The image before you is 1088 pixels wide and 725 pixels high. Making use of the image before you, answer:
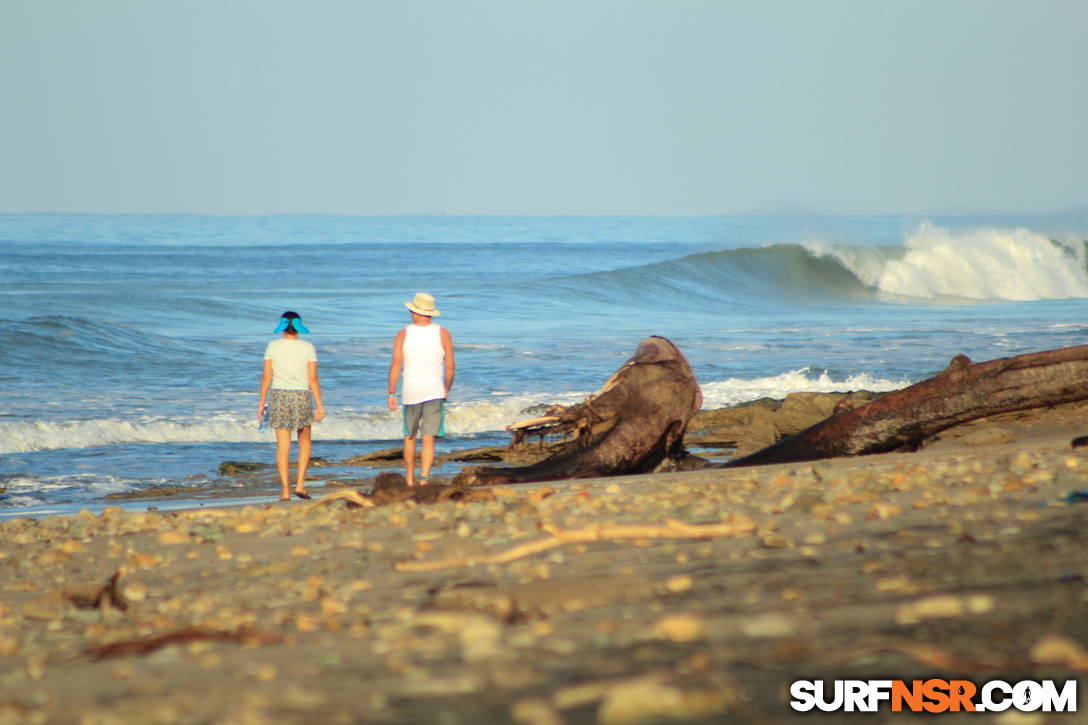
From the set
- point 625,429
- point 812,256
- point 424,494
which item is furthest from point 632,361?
point 812,256

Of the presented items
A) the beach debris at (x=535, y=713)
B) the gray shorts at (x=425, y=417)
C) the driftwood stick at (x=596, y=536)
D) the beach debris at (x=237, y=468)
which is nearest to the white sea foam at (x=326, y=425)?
the beach debris at (x=237, y=468)

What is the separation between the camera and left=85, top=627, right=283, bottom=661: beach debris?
8.35 feet

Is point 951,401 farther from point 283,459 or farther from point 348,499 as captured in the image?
point 283,459

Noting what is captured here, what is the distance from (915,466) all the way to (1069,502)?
5.56ft

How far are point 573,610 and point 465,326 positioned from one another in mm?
22008

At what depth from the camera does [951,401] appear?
602cm

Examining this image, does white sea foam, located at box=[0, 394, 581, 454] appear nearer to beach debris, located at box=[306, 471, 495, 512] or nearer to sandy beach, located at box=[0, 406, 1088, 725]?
beach debris, located at box=[306, 471, 495, 512]

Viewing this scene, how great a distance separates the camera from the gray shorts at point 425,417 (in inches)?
281

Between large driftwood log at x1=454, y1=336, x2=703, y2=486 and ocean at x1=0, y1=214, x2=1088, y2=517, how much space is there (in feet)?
12.2

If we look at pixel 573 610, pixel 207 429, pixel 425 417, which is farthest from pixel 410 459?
pixel 207 429

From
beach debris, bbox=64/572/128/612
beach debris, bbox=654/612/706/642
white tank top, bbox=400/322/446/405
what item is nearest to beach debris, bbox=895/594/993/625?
beach debris, bbox=654/612/706/642

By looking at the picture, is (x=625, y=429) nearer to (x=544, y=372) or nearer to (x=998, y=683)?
(x=998, y=683)

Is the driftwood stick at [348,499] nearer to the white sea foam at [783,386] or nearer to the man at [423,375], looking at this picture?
the man at [423,375]

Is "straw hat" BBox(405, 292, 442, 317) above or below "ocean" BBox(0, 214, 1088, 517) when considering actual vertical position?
above
